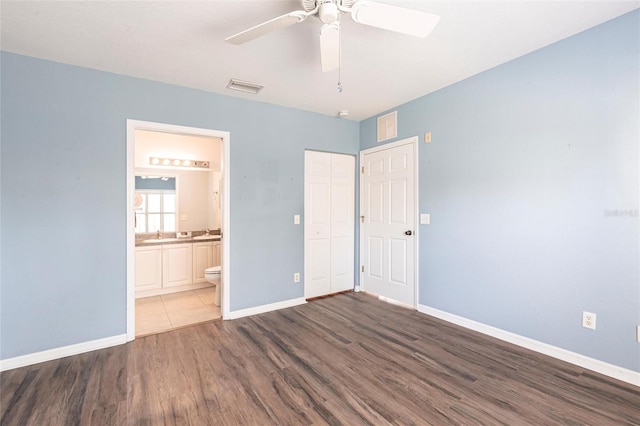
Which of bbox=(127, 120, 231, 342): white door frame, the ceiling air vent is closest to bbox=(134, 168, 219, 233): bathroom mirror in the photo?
bbox=(127, 120, 231, 342): white door frame

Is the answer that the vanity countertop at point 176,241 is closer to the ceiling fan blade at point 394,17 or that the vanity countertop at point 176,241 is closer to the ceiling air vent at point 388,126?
the ceiling air vent at point 388,126

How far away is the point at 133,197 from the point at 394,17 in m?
2.77

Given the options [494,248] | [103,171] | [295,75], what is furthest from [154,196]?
[494,248]

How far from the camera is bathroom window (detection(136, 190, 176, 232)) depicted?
4.59m

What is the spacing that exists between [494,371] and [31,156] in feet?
13.6

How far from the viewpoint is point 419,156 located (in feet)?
11.4

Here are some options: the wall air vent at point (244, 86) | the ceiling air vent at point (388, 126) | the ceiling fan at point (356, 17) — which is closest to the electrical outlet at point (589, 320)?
the ceiling fan at point (356, 17)

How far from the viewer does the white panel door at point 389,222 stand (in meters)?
3.63

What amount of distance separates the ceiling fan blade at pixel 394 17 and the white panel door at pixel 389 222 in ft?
6.61

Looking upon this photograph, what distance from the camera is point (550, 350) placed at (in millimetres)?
Answer: 2406

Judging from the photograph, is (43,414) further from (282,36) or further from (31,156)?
(282,36)

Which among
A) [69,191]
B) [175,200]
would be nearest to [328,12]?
[69,191]

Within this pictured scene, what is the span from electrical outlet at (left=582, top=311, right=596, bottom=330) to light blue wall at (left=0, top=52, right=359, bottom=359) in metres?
3.21

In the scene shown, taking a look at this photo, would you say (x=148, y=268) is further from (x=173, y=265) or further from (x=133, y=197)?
(x=133, y=197)
